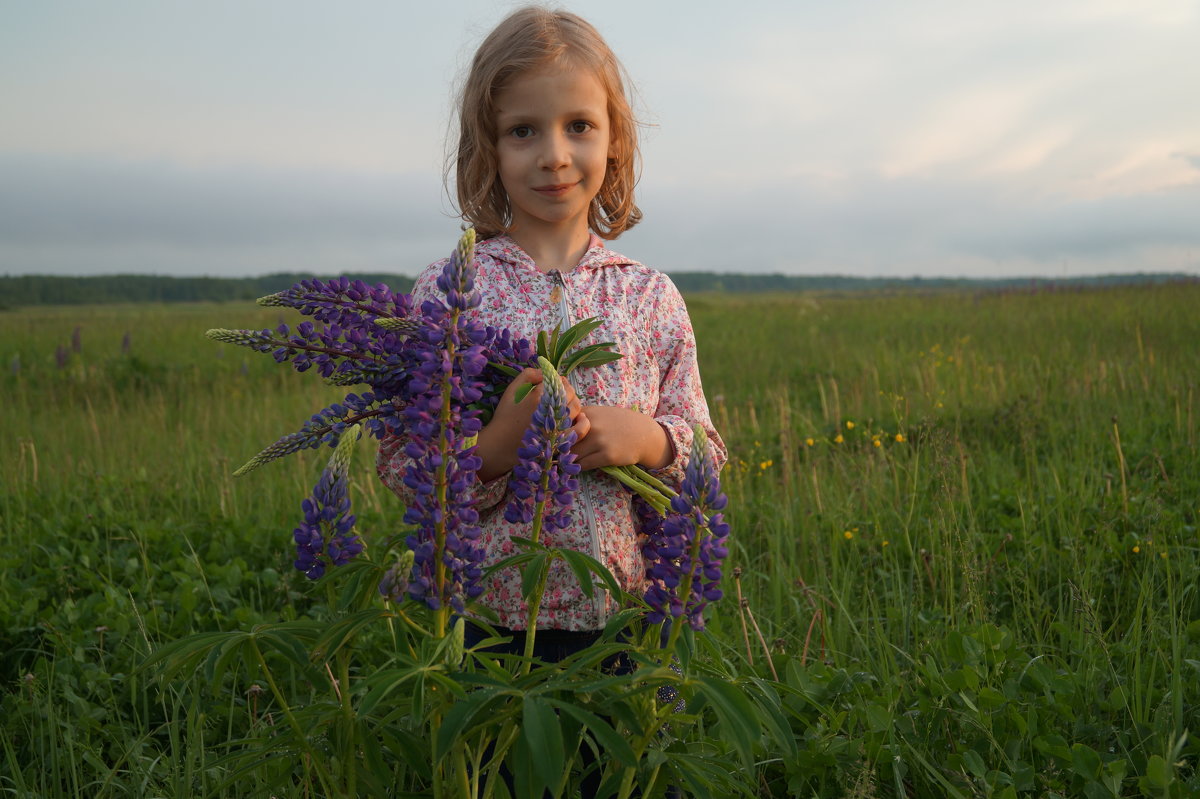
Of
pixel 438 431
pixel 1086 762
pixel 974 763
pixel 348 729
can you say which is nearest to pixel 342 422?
pixel 438 431

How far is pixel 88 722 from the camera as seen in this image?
271 cm

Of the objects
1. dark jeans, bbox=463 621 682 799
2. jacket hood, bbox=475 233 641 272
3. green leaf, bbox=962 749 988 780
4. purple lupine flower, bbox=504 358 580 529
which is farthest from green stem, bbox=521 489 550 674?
green leaf, bbox=962 749 988 780

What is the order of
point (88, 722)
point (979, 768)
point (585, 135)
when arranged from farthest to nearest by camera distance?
1. point (88, 722)
2. point (585, 135)
3. point (979, 768)

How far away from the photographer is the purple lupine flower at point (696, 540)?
1.35 m

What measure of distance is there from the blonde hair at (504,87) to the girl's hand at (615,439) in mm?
871

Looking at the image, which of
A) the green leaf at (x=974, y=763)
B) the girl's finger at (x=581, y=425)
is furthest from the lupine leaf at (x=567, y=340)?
the green leaf at (x=974, y=763)

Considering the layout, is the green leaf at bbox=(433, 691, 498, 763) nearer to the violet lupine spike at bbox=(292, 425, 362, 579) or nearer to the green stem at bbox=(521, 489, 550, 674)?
the green stem at bbox=(521, 489, 550, 674)

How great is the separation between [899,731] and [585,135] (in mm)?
1766

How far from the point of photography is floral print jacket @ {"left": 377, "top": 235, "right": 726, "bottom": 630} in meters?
2.12

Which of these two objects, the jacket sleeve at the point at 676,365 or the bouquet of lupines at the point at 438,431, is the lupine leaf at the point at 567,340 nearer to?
the bouquet of lupines at the point at 438,431

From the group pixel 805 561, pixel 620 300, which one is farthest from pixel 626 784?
pixel 805 561

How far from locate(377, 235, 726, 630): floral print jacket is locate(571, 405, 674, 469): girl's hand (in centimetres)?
13

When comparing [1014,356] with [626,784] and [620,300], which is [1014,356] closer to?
[620,300]

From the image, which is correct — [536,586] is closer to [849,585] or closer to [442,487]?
[442,487]
